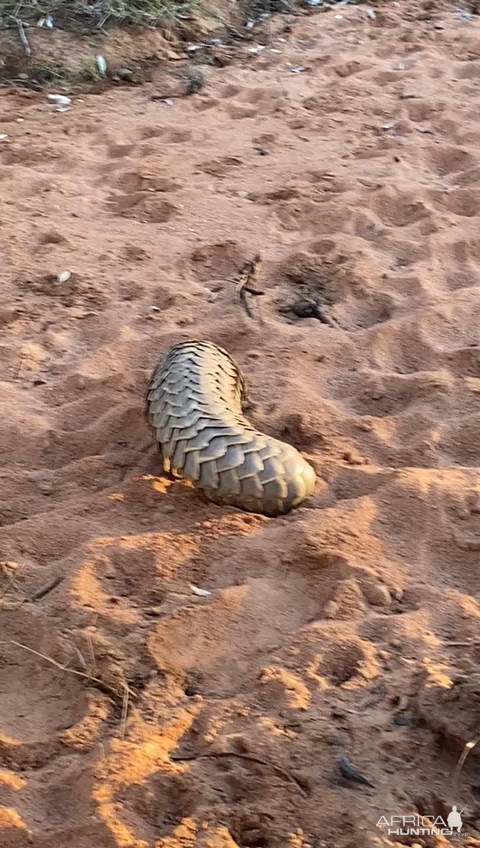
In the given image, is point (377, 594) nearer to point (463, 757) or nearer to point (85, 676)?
point (463, 757)

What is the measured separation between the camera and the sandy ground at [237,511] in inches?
60.6

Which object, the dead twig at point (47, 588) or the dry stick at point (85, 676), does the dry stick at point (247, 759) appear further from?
the dead twig at point (47, 588)

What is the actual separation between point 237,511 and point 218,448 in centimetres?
16

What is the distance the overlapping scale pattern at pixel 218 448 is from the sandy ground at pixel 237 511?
0.21ft

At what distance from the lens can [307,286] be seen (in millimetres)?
3045

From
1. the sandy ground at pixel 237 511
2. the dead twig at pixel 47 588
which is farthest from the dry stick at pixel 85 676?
the dead twig at pixel 47 588

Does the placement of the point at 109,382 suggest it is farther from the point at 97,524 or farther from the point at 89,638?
the point at 89,638

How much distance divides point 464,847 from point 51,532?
3.72 ft

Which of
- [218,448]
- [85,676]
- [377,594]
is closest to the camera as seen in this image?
[85,676]

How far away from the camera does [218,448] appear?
213 centimetres

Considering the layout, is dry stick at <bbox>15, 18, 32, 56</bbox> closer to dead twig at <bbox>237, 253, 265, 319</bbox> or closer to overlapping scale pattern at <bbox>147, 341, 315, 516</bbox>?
dead twig at <bbox>237, 253, 265, 319</bbox>

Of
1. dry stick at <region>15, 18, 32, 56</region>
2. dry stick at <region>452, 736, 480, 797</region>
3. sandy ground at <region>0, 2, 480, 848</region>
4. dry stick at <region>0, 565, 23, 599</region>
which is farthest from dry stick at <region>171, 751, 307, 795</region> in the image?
dry stick at <region>15, 18, 32, 56</region>

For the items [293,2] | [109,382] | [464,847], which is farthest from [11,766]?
[293,2]

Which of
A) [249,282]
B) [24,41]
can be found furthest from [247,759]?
[24,41]
